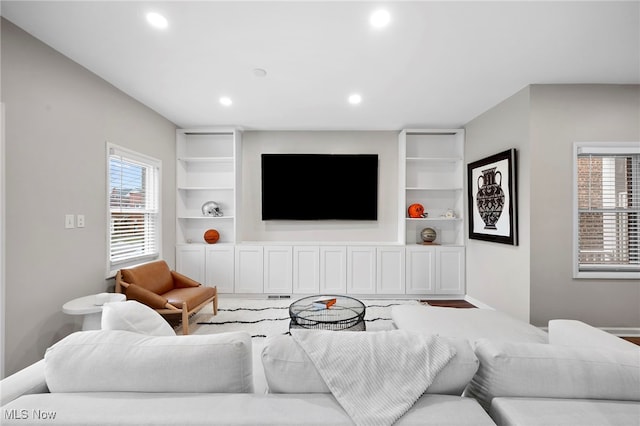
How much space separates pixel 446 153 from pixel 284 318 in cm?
344

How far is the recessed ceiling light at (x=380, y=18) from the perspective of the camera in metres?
1.91

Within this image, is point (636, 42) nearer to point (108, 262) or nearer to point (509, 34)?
point (509, 34)

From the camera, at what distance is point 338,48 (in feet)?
7.55

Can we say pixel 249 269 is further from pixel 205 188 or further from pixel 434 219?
pixel 434 219

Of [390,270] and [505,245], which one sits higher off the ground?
[505,245]

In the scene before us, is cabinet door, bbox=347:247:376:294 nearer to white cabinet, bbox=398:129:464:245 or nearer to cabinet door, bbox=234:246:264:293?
white cabinet, bbox=398:129:464:245

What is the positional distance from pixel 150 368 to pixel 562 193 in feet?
12.2

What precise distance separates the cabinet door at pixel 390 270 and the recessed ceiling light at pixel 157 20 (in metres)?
3.49

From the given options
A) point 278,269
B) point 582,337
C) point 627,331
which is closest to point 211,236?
point 278,269

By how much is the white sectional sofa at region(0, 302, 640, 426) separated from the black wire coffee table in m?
1.23

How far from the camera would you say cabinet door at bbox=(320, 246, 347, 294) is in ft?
13.9

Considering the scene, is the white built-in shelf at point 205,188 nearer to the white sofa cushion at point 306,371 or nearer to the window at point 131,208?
the window at point 131,208

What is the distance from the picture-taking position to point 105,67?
2.63m

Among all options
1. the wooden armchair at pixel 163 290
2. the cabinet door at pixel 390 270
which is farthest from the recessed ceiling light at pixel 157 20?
the cabinet door at pixel 390 270
